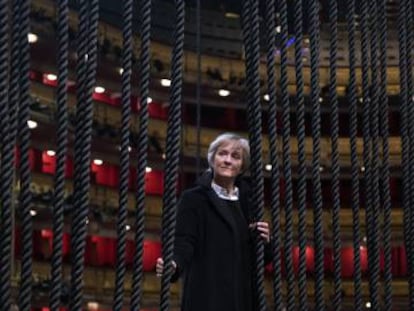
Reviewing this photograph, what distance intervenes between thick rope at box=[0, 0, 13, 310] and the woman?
1812mm

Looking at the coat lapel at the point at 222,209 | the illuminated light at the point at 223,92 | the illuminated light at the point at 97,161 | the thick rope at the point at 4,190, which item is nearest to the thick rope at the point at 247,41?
the thick rope at the point at 4,190

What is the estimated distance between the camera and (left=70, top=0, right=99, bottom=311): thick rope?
2.74m

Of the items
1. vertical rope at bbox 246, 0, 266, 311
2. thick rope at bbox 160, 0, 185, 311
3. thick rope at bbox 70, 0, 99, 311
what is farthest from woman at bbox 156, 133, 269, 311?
thick rope at bbox 70, 0, 99, 311

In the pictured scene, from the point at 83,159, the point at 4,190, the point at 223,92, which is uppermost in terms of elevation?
the point at 223,92

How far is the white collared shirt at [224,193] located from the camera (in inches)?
178

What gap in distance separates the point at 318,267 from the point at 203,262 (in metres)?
1.06

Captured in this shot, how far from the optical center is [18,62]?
8.86 feet

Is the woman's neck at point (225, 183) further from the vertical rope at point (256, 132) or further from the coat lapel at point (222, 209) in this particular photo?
the vertical rope at point (256, 132)

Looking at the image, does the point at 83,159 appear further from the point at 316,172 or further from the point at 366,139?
the point at 366,139

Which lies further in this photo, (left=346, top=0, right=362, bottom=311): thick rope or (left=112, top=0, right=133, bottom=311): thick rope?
(left=346, top=0, right=362, bottom=311): thick rope

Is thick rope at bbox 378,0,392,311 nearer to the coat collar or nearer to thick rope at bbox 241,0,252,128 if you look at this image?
thick rope at bbox 241,0,252,128

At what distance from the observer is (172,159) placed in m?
3.01

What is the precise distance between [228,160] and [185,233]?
1.39 feet

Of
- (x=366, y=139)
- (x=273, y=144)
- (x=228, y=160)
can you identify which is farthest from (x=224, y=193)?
(x=273, y=144)
